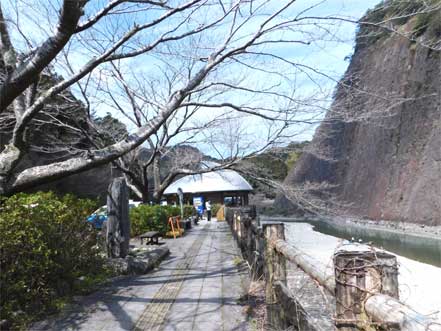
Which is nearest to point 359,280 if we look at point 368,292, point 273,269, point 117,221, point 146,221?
point 368,292

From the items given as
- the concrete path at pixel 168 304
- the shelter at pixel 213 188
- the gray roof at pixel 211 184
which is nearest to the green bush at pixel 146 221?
the concrete path at pixel 168 304

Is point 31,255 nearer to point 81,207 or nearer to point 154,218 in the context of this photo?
point 81,207

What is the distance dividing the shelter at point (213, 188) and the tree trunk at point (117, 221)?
106ft

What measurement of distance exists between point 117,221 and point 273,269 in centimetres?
603

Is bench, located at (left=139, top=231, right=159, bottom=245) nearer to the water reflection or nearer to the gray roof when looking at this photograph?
the water reflection

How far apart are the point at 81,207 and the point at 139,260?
7.18 ft

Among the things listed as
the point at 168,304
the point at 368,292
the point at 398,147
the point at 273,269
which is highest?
the point at 398,147

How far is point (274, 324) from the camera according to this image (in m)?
5.12

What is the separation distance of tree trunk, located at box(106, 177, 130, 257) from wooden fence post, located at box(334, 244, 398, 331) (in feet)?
26.5

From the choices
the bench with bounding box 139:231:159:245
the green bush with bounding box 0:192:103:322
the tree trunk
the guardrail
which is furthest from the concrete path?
the bench with bounding box 139:231:159:245

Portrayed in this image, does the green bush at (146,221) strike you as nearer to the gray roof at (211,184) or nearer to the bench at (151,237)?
the bench at (151,237)

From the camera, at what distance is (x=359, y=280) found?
2334 millimetres

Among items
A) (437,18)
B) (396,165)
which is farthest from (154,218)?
(437,18)

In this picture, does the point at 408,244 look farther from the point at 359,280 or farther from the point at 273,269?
the point at 359,280
